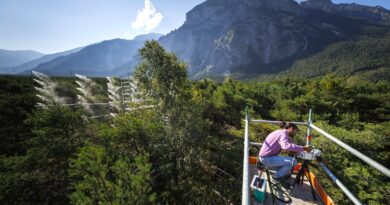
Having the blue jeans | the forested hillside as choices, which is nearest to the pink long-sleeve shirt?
the blue jeans

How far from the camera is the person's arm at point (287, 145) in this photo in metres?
4.75

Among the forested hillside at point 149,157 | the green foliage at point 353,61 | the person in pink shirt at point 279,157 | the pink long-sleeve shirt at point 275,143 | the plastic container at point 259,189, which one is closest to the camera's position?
the plastic container at point 259,189

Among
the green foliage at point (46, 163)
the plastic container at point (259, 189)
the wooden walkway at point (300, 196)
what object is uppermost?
the plastic container at point (259, 189)

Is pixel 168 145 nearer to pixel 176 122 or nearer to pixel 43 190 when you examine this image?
pixel 176 122

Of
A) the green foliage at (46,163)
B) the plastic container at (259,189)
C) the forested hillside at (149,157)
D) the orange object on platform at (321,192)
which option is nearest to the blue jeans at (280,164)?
the orange object on platform at (321,192)

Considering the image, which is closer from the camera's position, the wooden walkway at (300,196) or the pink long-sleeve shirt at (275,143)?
the wooden walkway at (300,196)

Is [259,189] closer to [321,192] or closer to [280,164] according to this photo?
[280,164]

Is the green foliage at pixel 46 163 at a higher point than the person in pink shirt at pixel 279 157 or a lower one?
lower

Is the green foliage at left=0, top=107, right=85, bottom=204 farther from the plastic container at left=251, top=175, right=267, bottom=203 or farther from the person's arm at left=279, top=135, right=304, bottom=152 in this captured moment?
the person's arm at left=279, top=135, right=304, bottom=152

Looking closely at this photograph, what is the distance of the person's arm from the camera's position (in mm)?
4747

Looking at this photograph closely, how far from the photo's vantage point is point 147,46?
49.8 feet

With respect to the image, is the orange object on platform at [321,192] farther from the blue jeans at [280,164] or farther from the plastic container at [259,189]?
the plastic container at [259,189]

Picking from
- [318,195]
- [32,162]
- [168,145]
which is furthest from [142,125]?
[318,195]

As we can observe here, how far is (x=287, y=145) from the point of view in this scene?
4.87m
